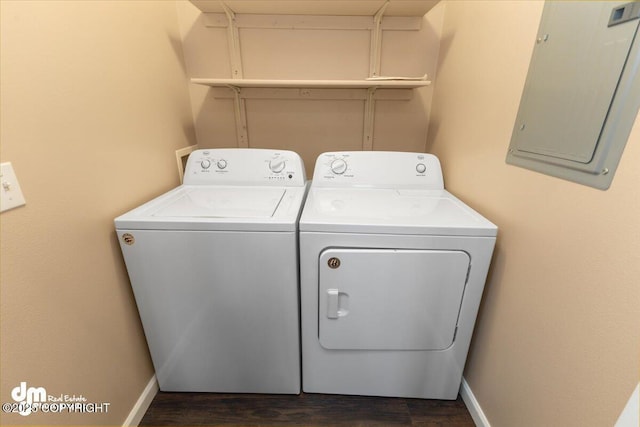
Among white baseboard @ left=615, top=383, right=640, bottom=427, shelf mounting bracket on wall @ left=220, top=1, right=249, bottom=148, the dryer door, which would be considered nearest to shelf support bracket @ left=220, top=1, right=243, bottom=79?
shelf mounting bracket on wall @ left=220, top=1, right=249, bottom=148

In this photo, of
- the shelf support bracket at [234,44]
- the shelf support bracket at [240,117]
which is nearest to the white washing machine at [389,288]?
the shelf support bracket at [240,117]

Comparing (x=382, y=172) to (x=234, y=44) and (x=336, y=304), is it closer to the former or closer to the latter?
(x=336, y=304)

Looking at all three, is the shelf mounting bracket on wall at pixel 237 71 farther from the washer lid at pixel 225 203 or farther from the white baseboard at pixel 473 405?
the white baseboard at pixel 473 405

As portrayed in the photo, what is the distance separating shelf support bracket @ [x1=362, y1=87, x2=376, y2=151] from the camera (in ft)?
5.90

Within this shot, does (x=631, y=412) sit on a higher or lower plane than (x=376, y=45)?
lower

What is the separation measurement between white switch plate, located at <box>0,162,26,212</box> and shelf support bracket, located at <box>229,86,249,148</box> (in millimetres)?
1274

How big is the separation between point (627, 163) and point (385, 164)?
38.7 inches

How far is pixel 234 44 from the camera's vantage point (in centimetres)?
169

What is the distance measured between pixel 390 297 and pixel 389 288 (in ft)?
0.15

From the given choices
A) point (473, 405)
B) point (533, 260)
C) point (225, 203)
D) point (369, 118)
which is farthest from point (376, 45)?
point (473, 405)

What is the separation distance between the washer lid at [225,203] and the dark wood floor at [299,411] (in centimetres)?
100

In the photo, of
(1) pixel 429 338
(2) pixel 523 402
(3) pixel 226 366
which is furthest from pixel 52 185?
(2) pixel 523 402

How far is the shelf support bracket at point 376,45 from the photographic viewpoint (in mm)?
1636

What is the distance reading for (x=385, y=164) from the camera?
5.09 feet
